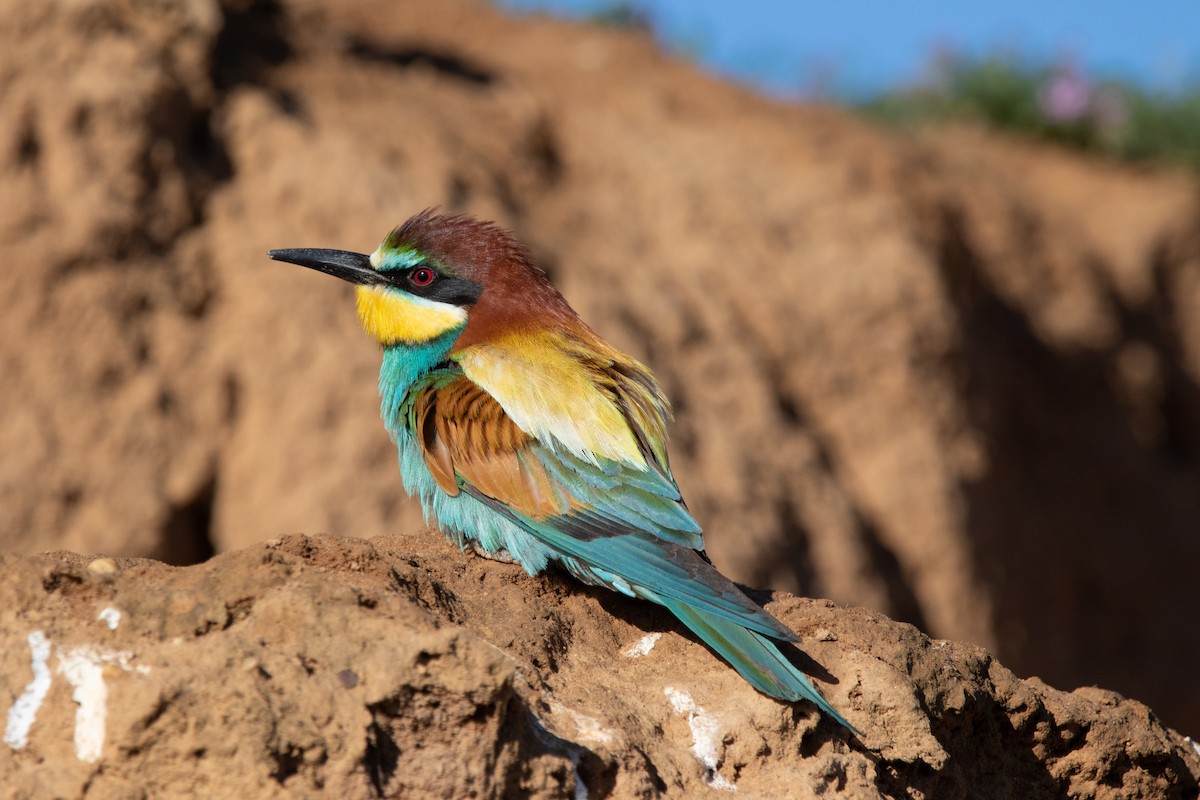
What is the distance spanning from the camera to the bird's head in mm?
3100

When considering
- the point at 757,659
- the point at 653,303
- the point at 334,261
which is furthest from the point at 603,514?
the point at 653,303

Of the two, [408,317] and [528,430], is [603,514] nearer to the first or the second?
[528,430]

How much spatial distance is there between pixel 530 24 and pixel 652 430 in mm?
4842

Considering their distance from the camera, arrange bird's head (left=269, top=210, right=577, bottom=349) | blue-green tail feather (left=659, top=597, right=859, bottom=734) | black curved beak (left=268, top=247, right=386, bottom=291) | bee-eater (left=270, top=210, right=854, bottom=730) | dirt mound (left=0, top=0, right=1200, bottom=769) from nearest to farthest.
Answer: blue-green tail feather (left=659, top=597, right=859, bottom=734), bee-eater (left=270, top=210, right=854, bottom=730), bird's head (left=269, top=210, right=577, bottom=349), black curved beak (left=268, top=247, right=386, bottom=291), dirt mound (left=0, top=0, right=1200, bottom=769)


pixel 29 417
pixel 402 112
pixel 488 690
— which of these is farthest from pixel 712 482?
pixel 488 690

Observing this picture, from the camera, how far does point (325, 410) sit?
481cm

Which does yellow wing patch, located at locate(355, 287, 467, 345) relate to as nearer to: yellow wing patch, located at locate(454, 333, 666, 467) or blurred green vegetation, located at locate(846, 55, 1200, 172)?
yellow wing patch, located at locate(454, 333, 666, 467)

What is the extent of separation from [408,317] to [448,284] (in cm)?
12

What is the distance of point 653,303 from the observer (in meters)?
5.78

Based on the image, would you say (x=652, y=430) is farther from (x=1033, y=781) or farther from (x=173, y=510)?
(x=173, y=510)

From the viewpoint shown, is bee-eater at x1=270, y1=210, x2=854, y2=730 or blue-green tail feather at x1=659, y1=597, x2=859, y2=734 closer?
blue-green tail feather at x1=659, y1=597, x2=859, y2=734

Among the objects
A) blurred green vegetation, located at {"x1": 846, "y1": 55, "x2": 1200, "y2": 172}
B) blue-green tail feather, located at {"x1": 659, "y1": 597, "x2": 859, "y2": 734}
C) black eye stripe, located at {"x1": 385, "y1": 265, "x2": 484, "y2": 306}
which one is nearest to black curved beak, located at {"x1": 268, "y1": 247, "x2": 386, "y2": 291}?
black eye stripe, located at {"x1": 385, "y1": 265, "x2": 484, "y2": 306}

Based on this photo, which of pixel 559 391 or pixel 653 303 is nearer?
pixel 559 391

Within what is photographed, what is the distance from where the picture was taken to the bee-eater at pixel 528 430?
2.38 metres
